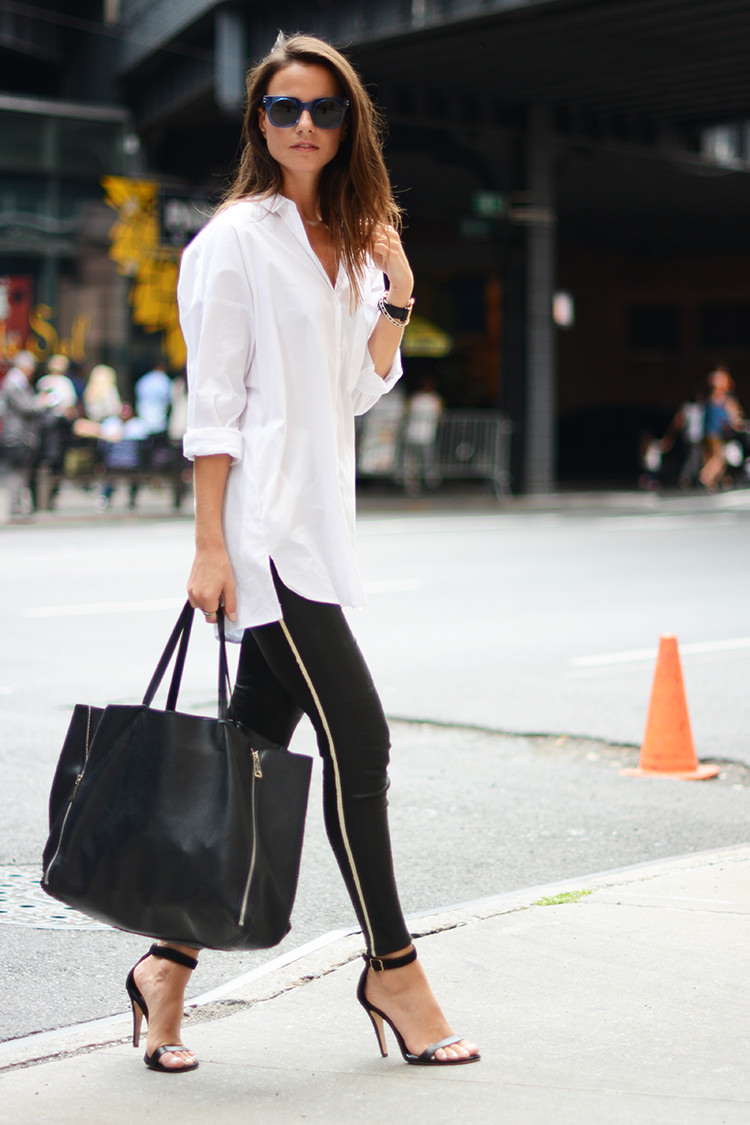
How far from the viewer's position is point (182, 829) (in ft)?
9.48

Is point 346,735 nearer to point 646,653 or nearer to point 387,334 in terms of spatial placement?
point 387,334

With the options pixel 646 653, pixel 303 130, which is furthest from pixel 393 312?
pixel 646 653

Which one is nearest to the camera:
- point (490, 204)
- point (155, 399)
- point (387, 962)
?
point (387, 962)

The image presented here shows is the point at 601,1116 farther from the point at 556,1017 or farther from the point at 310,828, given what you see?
the point at 310,828

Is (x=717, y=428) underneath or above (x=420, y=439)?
above

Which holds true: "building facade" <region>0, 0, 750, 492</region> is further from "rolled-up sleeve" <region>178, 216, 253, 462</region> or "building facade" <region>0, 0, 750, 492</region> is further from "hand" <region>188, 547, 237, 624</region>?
"hand" <region>188, 547, 237, 624</region>

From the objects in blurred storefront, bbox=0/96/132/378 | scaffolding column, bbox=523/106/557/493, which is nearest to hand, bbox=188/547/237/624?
scaffolding column, bbox=523/106/557/493

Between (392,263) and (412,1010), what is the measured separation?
4.86 ft

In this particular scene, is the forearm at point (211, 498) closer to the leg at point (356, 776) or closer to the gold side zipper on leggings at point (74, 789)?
the leg at point (356, 776)

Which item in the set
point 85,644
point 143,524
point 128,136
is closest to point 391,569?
point 85,644

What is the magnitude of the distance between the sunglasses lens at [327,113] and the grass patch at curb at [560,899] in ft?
6.95

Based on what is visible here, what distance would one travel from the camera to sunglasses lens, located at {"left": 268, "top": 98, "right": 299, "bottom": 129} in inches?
123

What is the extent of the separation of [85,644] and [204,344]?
21.3 feet

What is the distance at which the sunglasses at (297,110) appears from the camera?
3.12 meters
